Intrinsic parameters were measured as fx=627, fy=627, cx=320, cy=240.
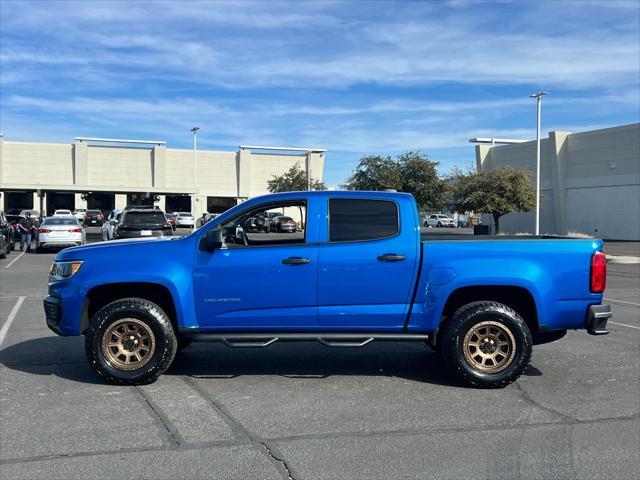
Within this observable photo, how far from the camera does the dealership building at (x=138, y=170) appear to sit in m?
63.0

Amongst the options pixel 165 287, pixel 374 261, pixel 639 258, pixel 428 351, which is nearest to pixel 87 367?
pixel 165 287

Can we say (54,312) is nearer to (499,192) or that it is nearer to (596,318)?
(596,318)

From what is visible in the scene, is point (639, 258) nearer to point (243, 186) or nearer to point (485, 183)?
point (485, 183)

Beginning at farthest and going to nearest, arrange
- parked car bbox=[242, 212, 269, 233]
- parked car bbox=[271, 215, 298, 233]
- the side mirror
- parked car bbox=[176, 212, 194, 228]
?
parked car bbox=[176, 212, 194, 228] → parked car bbox=[271, 215, 298, 233] → parked car bbox=[242, 212, 269, 233] → the side mirror

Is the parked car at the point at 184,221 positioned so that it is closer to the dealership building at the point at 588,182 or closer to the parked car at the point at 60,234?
the dealership building at the point at 588,182

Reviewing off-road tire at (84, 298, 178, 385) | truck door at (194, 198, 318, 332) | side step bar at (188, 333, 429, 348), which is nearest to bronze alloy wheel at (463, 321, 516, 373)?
side step bar at (188, 333, 429, 348)

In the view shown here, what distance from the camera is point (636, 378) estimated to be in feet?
22.1

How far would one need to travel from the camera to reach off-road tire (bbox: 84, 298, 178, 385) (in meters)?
6.22

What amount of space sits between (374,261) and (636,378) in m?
3.17

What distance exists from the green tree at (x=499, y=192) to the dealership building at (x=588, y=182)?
19.6ft

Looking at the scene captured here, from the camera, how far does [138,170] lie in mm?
66062

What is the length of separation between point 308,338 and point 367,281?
0.82 meters

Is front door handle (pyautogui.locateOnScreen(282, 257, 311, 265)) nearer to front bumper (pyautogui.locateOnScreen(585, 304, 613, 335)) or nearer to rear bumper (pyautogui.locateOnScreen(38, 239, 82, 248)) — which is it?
front bumper (pyautogui.locateOnScreen(585, 304, 613, 335))

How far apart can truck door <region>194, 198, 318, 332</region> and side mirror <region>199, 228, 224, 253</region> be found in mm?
63
